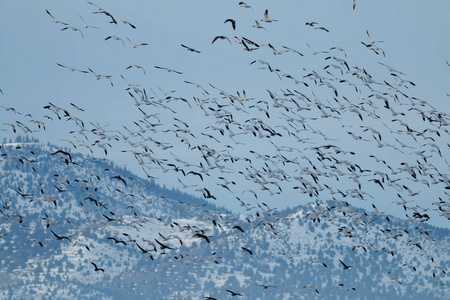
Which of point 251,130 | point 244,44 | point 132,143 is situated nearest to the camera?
point 244,44

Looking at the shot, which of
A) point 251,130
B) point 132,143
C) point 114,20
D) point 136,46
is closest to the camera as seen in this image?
point 114,20

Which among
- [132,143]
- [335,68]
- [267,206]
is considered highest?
[335,68]

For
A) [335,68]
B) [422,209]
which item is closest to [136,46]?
[335,68]

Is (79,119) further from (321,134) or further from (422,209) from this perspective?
(422,209)

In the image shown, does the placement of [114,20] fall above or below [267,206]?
above

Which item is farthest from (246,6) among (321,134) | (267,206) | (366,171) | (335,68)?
(267,206)

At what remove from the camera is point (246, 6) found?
5497 centimetres

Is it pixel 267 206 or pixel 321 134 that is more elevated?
pixel 321 134

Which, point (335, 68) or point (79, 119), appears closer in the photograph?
point (335, 68)

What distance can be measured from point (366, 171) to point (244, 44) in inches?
967

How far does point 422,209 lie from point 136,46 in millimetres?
35748

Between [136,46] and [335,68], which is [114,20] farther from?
[335,68]

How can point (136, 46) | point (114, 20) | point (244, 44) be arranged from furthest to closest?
point (136, 46)
point (114, 20)
point (244, 44)

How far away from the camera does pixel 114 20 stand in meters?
55.4
